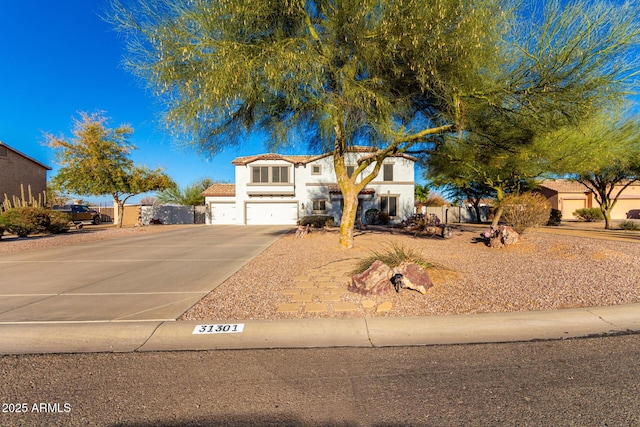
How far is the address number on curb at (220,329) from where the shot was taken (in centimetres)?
429

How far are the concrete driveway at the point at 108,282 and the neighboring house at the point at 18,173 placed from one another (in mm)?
17406

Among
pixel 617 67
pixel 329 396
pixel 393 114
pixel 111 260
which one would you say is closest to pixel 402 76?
pixel 393 114

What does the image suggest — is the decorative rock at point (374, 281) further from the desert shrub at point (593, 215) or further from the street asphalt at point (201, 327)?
the desert shrub at point (593, 215)

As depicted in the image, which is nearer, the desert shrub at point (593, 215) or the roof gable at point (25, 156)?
the roof gable at point (25, 156)

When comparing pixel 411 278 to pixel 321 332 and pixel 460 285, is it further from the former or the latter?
pixel 321 332

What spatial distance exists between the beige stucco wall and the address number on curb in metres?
28.3

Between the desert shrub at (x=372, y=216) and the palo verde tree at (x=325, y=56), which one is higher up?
Result: the palo verde tree at (x=325, y=56)

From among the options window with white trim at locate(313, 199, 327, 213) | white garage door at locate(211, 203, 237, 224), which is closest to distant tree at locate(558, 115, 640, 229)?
window with white trim at locate(313, 199, 327, 213)

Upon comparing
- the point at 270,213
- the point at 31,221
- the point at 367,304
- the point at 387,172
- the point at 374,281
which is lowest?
the point at 367,304

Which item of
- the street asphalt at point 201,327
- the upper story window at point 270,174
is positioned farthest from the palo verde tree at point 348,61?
the upper story window at point 270,174

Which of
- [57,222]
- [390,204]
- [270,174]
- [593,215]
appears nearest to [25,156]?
[57,222]

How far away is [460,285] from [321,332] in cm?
304

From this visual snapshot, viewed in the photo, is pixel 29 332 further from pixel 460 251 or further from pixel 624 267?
pixel 624 267

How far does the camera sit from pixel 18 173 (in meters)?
24.9
